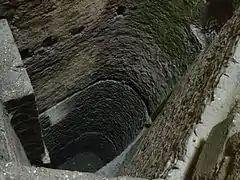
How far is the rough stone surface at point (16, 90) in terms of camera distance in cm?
201

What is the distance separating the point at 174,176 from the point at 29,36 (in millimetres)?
1215

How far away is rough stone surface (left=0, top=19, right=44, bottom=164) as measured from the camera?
2.01 meters

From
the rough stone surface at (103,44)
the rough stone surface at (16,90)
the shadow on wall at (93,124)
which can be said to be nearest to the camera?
the rough stone surface at (16,90)

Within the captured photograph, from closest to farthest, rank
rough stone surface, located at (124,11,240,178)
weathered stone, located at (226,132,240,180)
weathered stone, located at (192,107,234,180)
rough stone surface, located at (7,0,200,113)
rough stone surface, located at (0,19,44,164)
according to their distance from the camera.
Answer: weathered stone, located at (226,132,240,180)
weathered stone, located at (192,107,234,180)
rough stone surface, located at (124,11,240,178)
rough stone surface, located at (0,19,44,164)
rough stone surface, located at (7,0,200,113)

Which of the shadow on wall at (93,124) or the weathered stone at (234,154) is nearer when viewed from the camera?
the weathered stone at (234,154)

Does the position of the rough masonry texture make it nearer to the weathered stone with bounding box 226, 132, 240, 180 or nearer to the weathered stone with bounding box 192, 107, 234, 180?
the weathered stone with bounding box 192, 107, 234, 180

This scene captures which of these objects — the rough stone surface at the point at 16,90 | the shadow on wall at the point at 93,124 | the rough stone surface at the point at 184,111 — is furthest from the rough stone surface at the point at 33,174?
the shadow on wall at the point at 93,124

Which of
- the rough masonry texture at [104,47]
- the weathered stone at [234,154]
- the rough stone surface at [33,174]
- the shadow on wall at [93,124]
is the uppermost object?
the weathered stone at [234,154]

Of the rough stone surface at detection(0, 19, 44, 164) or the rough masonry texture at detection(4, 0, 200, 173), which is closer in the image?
the rough stone surface at detection(0, 19, 44, 164)

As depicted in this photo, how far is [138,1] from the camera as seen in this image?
107 inches

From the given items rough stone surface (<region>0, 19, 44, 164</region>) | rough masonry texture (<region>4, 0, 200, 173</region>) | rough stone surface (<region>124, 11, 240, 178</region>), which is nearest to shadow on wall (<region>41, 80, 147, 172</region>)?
rough masonry texture (<region>4, 0, 200, 173</region>)

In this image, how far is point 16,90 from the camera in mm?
2010

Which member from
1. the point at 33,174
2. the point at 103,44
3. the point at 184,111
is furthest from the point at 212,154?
the point at 103,44

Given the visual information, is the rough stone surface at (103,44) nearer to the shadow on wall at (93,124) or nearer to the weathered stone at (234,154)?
the shadow on wall at (93,124)
